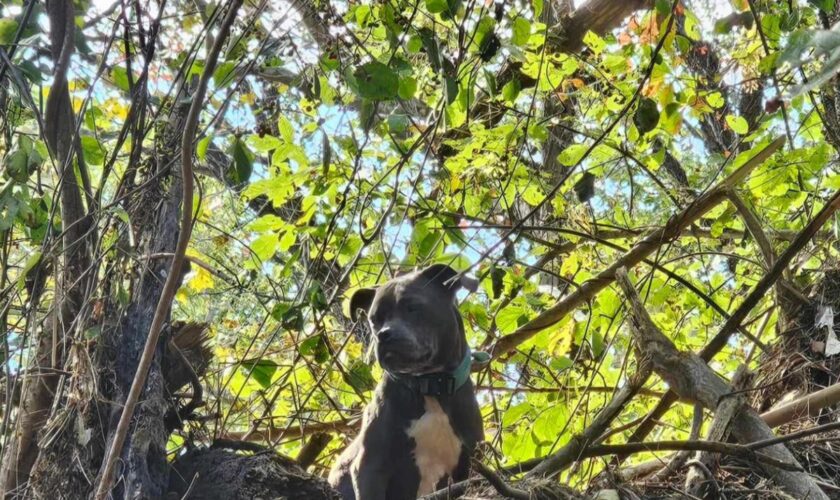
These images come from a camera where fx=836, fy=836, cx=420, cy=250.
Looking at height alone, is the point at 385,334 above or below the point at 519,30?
below

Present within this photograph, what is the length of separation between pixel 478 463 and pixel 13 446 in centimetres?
166

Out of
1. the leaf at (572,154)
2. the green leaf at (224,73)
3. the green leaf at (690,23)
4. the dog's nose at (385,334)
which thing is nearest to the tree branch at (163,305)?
the green leaf at (224,73)

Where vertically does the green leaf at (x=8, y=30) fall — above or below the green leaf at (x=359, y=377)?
above

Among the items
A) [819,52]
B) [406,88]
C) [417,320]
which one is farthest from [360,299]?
[819,52]

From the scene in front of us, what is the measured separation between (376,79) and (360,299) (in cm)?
200

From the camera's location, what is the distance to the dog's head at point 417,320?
412 centimetres

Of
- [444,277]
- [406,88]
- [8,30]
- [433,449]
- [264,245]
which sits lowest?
[433,449]

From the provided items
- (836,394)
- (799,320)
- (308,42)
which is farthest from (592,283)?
(308,42)

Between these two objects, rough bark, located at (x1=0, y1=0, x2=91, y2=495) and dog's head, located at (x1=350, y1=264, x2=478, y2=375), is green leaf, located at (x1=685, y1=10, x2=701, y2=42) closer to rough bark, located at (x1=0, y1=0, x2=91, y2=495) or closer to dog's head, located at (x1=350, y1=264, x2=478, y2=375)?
dog's head, located at (x1=350, y1=264, x2=478, y2=375)

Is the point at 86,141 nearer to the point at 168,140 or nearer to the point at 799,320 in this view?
the point at 168,140

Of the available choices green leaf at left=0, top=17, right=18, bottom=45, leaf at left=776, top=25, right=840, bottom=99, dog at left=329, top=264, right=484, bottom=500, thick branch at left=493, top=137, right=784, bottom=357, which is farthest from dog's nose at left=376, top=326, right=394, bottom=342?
leaf at left=776, top=25, right=840, bottom=99

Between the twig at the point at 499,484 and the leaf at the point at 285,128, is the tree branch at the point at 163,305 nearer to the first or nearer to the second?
the leaf at the point at 285,128

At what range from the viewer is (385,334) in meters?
4.09

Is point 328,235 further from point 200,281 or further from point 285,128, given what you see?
point 200,281
